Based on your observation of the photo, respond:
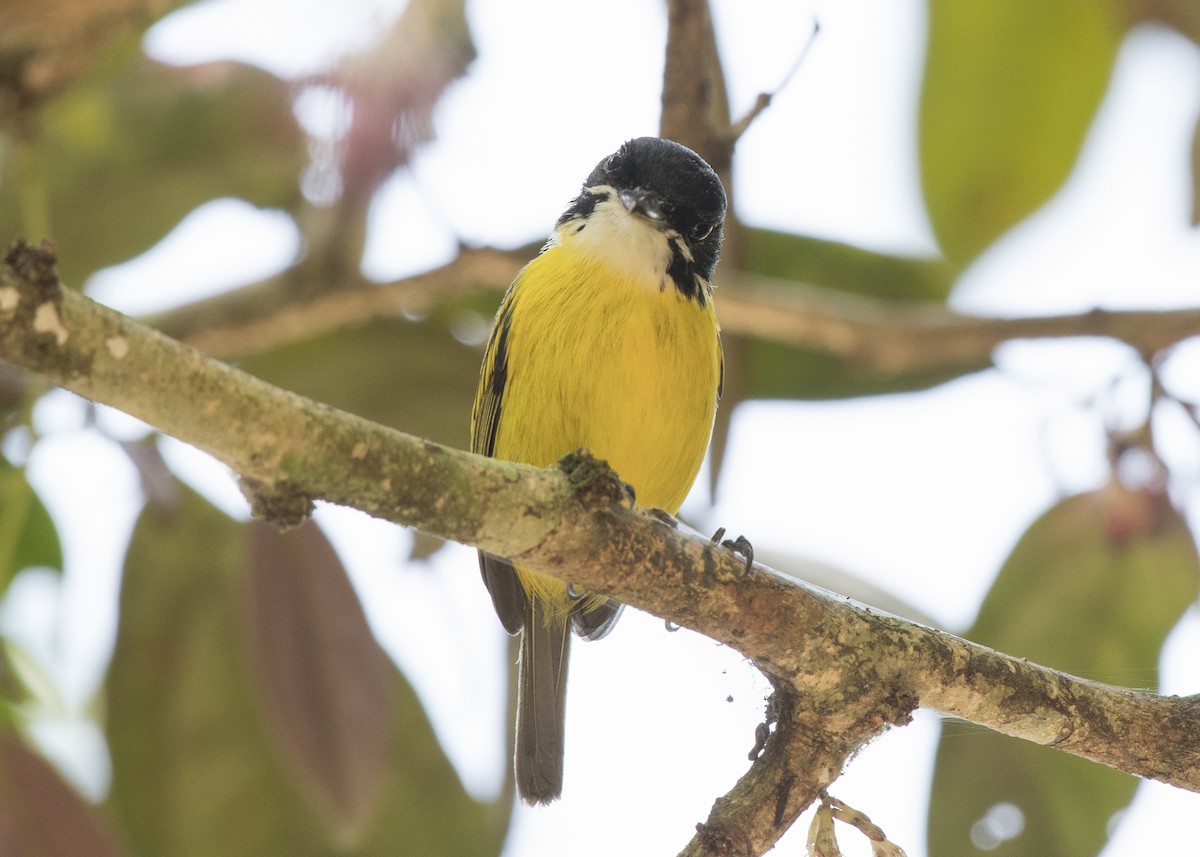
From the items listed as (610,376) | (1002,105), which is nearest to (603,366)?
(610,376)

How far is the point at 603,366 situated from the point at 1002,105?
1.83 m

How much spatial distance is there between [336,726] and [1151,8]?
2623 mm

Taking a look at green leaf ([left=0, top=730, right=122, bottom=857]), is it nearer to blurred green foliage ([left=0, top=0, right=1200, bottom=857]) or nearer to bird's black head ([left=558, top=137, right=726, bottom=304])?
blurred green foliage ([left=0, top=0, right=1200, bottom=857])

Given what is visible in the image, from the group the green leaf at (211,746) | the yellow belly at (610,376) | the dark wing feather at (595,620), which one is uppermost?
the yellow belly at (610,376)

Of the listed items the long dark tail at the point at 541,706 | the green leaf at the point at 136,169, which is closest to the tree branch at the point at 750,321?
the green leaf at the point at 136,169

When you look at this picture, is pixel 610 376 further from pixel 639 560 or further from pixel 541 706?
pixel 639 560

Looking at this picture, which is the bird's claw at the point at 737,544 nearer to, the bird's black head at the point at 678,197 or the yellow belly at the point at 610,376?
the yellow belly at the point at 610,376

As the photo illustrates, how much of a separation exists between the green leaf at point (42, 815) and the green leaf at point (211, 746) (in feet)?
3.79

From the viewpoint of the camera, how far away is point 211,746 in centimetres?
353

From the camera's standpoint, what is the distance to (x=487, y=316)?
4.56 meters

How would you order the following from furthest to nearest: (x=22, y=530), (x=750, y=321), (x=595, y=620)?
(x=750, y=321) → (x=595, y=620) → (x=22, y=530)

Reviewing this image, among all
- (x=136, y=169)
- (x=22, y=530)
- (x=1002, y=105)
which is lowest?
(x=22, y=530)

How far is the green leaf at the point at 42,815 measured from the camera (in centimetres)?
208

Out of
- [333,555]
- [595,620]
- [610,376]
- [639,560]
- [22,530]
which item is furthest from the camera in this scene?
[595,620]
